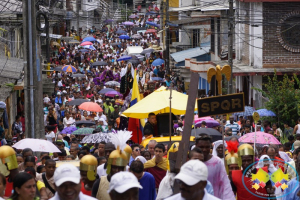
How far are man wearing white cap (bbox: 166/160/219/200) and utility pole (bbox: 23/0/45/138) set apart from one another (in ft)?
35.0

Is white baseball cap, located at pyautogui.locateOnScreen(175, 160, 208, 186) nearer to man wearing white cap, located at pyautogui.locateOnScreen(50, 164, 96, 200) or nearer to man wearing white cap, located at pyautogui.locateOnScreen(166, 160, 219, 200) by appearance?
man wearing white cap, located at pyautogui.locateOnScreen(166, 160, 219, 200)

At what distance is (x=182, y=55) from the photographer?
4162cm

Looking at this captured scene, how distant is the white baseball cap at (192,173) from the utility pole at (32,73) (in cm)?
1070

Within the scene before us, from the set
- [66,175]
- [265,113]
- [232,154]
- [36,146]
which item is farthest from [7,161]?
[265,113]

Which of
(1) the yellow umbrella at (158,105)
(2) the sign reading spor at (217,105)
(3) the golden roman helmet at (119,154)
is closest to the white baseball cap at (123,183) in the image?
(3) the golden roman helmet at (119,154)

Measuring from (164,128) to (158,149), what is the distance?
587 centimetres

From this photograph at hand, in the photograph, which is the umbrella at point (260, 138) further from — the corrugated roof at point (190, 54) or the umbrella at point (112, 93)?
the corrugated roof at point (190, 54)

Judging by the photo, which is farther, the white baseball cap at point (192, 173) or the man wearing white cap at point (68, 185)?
the man wearing white cap at point (68, 185)

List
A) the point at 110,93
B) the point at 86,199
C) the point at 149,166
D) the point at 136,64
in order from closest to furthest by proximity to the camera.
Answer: the point at 86,199, the point at 149,166, the point at 110,93, the point at 136,64

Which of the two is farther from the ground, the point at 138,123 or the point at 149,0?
the point at 149,0

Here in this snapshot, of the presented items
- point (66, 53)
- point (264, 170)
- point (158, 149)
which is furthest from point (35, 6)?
point (66, 53)

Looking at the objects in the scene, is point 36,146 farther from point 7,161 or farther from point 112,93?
point 112,93

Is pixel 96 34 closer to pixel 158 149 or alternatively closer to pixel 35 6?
pixel 35 6

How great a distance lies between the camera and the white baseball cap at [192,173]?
5.76m
